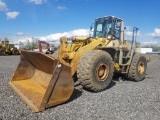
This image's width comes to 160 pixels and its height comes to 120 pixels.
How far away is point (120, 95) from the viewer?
19.9ft

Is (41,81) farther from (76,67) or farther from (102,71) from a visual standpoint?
(102,71)

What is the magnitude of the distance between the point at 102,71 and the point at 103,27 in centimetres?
249

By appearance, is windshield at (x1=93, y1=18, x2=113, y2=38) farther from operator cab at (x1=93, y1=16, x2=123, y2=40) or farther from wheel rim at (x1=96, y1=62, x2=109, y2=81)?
wheel rim at (x1=96, y1=62, x2=109, y2=81)

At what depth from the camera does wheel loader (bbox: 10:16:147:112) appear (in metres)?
5.02

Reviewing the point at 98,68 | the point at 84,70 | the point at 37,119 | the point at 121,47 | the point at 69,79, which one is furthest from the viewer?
the point at 121,47

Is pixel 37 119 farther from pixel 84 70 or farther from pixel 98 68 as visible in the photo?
pixel 98 68

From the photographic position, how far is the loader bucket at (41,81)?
484cm

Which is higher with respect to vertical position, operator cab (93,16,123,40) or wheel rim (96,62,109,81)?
operator cab (93,16,123,40)

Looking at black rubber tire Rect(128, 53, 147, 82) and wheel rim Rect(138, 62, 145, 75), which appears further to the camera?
wheel rim Rect(138, 62, 145, 75)

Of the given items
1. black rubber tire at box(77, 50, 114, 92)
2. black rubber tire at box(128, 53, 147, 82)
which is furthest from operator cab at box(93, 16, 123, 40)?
black rubber tire at box(77, 50, 114, 92)

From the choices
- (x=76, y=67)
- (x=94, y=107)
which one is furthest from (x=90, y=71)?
(x=94, y=107)

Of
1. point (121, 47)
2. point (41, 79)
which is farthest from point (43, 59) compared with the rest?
point (121, 47)

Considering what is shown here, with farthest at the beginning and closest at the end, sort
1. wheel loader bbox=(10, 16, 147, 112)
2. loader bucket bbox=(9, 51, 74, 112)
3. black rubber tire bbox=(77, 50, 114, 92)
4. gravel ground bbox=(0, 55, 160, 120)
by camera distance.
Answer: black rubber tire bbox=(77, 50, 114, 92), wheel loader bbox=(10, 16, 147, 112), loader bucket bbox=(9, 51, 74, 112), gravel ground bbox=(0, 55, 160, 120)

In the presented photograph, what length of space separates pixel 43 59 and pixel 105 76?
1.99 m
